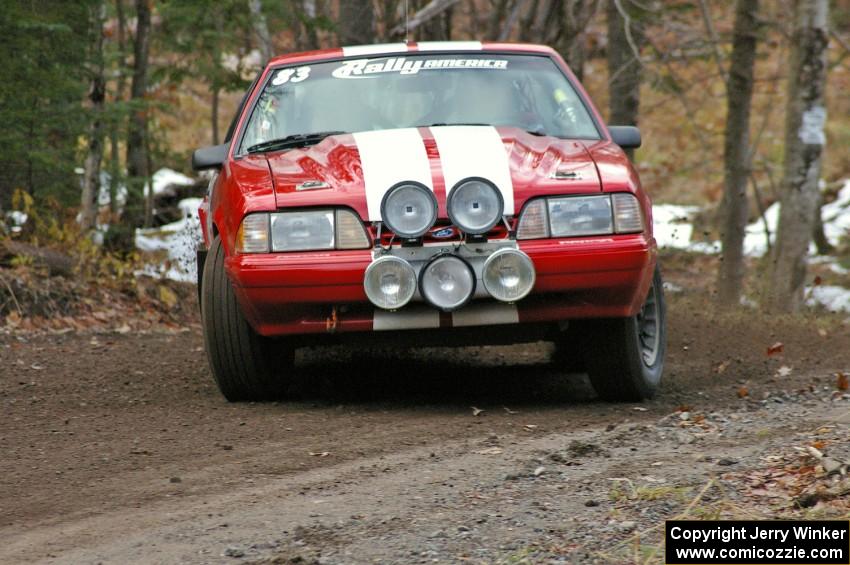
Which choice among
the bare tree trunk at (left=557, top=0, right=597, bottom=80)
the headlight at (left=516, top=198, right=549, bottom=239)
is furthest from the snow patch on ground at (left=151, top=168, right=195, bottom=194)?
the headlight at (left=516, top=198, right=549, bottom=239)

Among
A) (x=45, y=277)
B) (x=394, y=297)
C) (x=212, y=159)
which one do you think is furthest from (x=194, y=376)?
(x=45, y=277)

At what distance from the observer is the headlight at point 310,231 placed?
213 inches

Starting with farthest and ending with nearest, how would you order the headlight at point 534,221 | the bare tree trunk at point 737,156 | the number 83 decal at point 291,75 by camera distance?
the bare tree trunk at point 737,156 → the number 83 decal at point 291,75 → the headlight at point 534,221

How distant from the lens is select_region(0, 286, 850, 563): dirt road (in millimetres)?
3541

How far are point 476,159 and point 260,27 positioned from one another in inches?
400

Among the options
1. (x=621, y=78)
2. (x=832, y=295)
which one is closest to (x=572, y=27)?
(x=621, y=78)

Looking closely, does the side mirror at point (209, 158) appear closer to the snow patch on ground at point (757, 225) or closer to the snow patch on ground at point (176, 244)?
the snow patch on ground at point (176, 244)

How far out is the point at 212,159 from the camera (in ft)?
21.1

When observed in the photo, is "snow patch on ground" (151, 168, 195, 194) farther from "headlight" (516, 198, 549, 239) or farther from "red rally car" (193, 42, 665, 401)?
"headlight" (516, 198, 549, 239)

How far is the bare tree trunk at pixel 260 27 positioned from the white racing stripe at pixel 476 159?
303 inches

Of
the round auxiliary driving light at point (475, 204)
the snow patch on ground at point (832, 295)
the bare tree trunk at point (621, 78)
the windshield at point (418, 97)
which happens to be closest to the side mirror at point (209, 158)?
the windshield at point (418, 97)

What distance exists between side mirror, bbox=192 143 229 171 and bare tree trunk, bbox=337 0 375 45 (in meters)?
7.44

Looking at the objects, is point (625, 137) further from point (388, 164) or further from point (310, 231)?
point (310, 231)

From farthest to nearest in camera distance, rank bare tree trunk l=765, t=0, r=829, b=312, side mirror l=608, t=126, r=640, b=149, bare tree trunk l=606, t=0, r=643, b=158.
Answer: bare tree trunk l=606, t=0, r=643, b=158
bare tree trunk l=765, t=0, r=829, b=312
side mirror l=608, t=126, r=640, b=149
